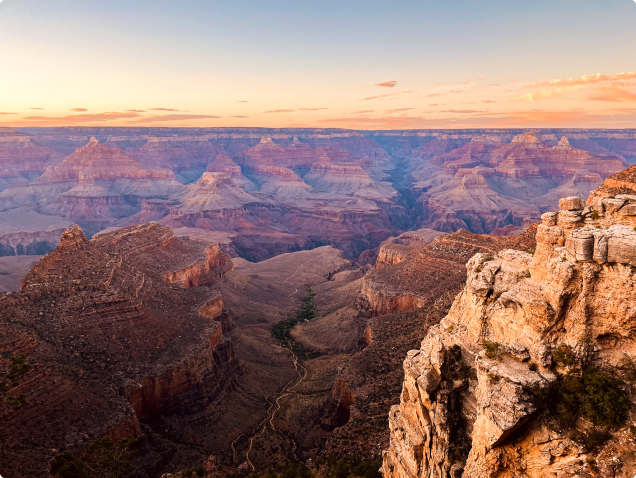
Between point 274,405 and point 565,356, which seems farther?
point 274,405

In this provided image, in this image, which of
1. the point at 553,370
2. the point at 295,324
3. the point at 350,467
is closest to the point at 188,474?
the point at 350,467

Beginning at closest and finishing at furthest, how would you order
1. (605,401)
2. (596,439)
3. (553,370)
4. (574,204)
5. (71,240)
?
(596,439), (605,401), (553,370), (574,204), (71,240)

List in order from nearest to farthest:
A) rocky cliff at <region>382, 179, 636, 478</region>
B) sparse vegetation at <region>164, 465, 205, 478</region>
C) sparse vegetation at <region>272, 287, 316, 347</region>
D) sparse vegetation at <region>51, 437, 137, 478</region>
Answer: rocky cliff at <region>382, 179, 636, 478</region> → sparse vegetation at <region>51, 437, 137, 478</region> → sparse vegetation at <region>164, 465, 205, 478</region> → sparse vegetation at <region>272, 287, 316, 347</region>

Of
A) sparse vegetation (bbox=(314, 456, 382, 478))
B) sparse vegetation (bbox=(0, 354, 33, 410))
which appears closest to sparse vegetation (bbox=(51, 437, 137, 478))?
sparse vegetation (bbox=(0, 354, 33, 410))

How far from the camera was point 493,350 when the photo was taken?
18594mm

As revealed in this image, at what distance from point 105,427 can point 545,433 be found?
3438cm

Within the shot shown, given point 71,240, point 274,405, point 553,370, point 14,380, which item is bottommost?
point 274,405

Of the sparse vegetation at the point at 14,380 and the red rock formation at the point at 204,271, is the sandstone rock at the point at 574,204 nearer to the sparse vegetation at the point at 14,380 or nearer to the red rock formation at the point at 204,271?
the sparse vegetation at the point at 14,380

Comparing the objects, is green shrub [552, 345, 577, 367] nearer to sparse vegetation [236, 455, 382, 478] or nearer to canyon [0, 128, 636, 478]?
canyon [0, 128, 636, 478]

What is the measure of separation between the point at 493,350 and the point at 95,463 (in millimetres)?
29133

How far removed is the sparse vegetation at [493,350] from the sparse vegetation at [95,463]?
26665mm

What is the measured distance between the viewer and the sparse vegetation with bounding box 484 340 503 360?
1816 centimetres

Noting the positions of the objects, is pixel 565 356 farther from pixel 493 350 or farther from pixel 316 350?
pixel 316 350

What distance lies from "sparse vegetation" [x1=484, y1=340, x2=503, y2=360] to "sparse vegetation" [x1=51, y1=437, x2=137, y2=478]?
26.7 metres
